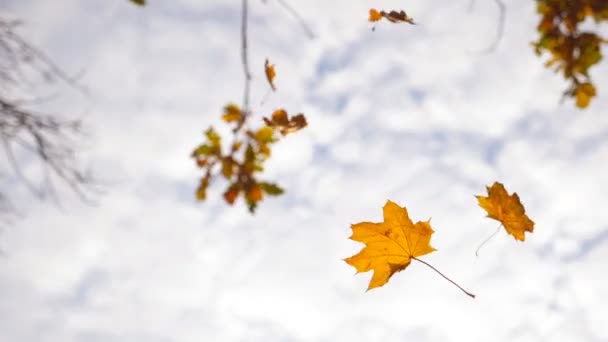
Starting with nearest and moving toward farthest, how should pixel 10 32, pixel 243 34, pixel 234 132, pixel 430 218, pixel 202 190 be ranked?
pixel 243 34, pixel 234 132, pixel 430 218, pixel 202 190, pixel 10 32

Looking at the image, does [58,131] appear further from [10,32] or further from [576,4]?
[576,4]

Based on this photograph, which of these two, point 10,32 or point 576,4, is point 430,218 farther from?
point 10,32

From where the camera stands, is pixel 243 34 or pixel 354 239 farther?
pixel 354 239

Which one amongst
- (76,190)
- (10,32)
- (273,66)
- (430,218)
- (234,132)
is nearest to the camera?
(234,132)

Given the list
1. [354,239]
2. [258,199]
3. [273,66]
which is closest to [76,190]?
[258,199]

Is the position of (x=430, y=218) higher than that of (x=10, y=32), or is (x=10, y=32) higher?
(x=10, y=32)

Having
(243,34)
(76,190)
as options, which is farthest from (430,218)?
(76,190)

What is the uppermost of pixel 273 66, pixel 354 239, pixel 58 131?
pixel 58 131
